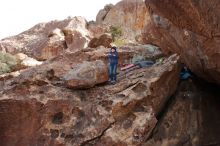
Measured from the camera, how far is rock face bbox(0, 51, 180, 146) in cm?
1018

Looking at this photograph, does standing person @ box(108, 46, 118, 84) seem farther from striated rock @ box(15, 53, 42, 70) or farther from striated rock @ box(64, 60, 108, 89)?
striated rock @ box(15, 53, 42, 70)

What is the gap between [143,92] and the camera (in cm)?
1074

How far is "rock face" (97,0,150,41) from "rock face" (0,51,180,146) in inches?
1145

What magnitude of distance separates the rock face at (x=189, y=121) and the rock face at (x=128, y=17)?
28.5 m

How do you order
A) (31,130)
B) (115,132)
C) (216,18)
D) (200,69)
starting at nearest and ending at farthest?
(216,18)
(115,132)
(31,130)
(200,69)

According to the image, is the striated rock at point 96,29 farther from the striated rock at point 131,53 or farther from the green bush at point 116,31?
the striated rock at point 131,53

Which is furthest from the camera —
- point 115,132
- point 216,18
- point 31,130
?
point 31,130

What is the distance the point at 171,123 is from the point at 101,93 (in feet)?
6.85

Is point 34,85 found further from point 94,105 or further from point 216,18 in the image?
point 216,18

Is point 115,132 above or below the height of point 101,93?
below

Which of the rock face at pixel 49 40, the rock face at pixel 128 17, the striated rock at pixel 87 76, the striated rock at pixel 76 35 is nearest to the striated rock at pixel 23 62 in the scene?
the rock face at pixel 49 40

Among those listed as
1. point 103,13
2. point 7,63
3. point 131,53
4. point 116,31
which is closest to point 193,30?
point 131,53

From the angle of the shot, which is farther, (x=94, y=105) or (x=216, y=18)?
(x=94, y=105)

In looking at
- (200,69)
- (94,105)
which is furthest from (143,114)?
(200,69)
